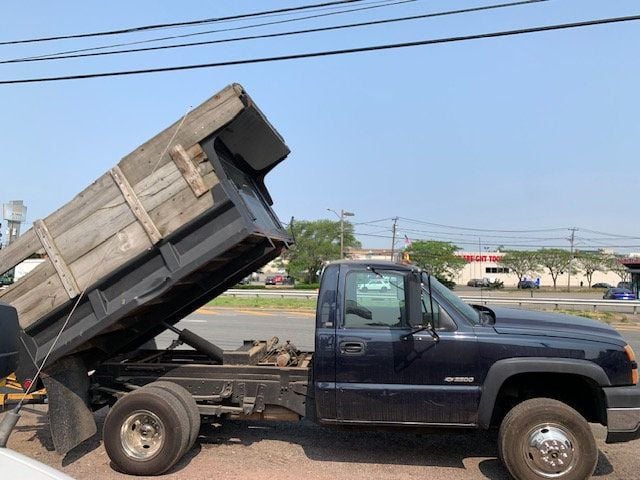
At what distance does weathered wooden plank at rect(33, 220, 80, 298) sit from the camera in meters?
4.55

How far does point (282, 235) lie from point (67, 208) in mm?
2073

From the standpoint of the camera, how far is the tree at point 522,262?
88.8 m

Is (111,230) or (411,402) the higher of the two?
(111,230)

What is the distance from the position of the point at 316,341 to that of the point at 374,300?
62 centimetres

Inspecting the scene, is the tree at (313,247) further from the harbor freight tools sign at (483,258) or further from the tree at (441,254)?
the harbor freight tools sign at (483,258)

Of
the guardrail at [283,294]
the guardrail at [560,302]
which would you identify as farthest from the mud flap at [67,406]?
the guardrail at [283,294]

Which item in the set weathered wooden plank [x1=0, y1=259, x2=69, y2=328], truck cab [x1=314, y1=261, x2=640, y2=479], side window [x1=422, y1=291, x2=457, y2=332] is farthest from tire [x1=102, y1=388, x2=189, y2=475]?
side window [x1=422, y1=291, x2=457, y2=332]

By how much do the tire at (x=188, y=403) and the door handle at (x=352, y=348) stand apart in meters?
1.43

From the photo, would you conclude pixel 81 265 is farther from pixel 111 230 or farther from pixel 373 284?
pixel 373 284

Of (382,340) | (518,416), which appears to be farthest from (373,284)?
(518,416)

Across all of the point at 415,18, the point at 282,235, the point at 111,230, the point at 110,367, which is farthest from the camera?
the point at 415,18

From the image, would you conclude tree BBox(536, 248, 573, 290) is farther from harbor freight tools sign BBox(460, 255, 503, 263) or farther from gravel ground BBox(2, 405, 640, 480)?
gravel ground BBox(2, 405, 640, 480)

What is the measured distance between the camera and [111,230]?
15.0 feet

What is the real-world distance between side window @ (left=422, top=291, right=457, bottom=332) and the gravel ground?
124cm
